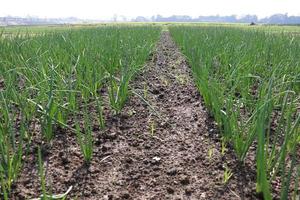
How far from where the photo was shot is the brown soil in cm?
157

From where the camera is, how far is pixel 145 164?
6.13 ft

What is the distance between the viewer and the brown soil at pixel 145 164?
1.57 meters

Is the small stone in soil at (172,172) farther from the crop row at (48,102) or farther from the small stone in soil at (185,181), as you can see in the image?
the crop row at (48,102)

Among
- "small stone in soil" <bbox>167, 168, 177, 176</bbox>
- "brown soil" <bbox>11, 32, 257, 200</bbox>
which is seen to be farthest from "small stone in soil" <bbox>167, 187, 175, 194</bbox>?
"small stone in soil" <bbox>167, 168, 177, 176</bbox>

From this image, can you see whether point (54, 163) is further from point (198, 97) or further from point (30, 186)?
point (198, 97)

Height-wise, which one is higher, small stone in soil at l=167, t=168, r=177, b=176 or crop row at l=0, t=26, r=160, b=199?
crop row at l=0, t=26, r=160, b=199

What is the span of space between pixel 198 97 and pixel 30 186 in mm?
2154

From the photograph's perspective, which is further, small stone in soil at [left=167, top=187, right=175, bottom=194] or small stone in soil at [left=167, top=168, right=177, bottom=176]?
small stone in soil at [left=167, top=168, right=177, bottom=176]

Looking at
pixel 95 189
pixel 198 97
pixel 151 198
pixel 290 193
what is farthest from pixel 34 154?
pixel 198 97

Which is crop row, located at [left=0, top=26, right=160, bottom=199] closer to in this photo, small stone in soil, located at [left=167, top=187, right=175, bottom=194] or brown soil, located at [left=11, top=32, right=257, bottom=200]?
brown soil, located at [left=11, top=32, right=257, bottom=200]

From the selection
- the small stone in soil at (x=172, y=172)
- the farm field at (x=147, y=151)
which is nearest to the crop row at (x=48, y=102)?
the farm field at (x=147, y=151)

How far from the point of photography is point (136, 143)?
85.5 inches

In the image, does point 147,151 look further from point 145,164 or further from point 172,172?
point 172,172

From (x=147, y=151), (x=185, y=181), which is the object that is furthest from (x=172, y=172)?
(x=147, y=151)
